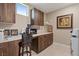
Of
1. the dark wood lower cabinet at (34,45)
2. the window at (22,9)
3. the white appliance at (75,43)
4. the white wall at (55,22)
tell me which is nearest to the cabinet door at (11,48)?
the dark wood lower cabinet at (34,45)

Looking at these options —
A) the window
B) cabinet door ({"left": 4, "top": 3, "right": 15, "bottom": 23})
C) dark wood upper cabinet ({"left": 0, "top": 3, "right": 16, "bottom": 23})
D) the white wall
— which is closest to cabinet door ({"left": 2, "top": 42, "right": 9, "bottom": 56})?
dark wood upper cabinet ({"left": 0, "top": 3, "right": 16, "bottom": 23})

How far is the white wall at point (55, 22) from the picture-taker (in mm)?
4121

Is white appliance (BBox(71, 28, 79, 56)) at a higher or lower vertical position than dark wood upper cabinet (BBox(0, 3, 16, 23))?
lower

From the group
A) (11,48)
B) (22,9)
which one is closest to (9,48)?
(11,48)

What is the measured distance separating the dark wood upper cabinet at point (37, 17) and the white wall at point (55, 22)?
274 millimetres

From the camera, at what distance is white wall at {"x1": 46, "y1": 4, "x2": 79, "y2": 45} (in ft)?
13.5

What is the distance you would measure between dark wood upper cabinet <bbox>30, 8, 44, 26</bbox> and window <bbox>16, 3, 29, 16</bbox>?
218mm

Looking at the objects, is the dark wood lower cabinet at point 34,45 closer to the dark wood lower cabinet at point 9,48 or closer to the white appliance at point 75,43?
the dark wood lower cabinet at point 9,48

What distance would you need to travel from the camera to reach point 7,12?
3.26 m

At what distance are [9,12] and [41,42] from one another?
1.81m

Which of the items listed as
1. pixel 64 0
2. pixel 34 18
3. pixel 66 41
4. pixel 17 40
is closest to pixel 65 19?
pixel 66 41

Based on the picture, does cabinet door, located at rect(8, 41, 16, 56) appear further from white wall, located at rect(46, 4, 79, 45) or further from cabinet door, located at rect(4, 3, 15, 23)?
white wall, located at rect(46, 4, 79, 45)

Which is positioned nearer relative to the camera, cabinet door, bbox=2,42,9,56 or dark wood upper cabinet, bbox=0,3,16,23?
cabinet door, bbox=2,42,9,56

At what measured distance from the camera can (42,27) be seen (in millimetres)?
4746
